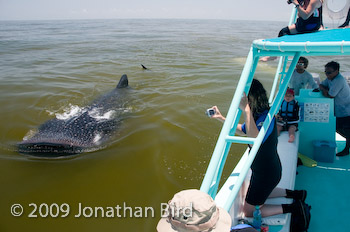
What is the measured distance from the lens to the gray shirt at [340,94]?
14.6 ft

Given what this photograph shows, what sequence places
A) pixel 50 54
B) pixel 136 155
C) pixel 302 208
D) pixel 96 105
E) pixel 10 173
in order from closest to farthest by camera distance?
pixel 302 208
pixel 10 173
pixel 136 155
pixel 96 105
pixel 50 54

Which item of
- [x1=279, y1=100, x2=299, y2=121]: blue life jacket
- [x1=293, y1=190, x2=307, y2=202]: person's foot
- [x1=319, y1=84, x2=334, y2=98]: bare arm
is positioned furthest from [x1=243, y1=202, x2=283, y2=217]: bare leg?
[x1=319, y1=84, x2=334, y2=98]: bare arm

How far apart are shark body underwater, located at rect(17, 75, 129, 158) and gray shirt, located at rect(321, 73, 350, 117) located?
16.1ft

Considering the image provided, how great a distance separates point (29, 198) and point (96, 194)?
1177 millimetres

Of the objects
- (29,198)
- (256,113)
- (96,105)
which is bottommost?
(29,198)

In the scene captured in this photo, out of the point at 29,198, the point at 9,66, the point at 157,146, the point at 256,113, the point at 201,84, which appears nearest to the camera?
the point at 256,113

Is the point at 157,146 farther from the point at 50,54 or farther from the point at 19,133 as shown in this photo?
the point at 50,54

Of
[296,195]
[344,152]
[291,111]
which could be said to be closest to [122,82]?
[291,111]

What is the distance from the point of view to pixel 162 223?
59.4 inches

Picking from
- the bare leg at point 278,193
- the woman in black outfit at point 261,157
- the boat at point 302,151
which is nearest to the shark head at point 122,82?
the boat at point 302,151

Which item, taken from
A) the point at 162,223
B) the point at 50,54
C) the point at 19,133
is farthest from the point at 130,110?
the point at 50,54

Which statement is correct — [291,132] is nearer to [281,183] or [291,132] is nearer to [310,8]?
[281,183]

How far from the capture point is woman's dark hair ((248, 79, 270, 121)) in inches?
98.3

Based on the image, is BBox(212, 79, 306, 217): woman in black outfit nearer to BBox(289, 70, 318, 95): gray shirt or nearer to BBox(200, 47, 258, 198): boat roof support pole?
BBox(200, 47, 258, 198): boat roof support pole
